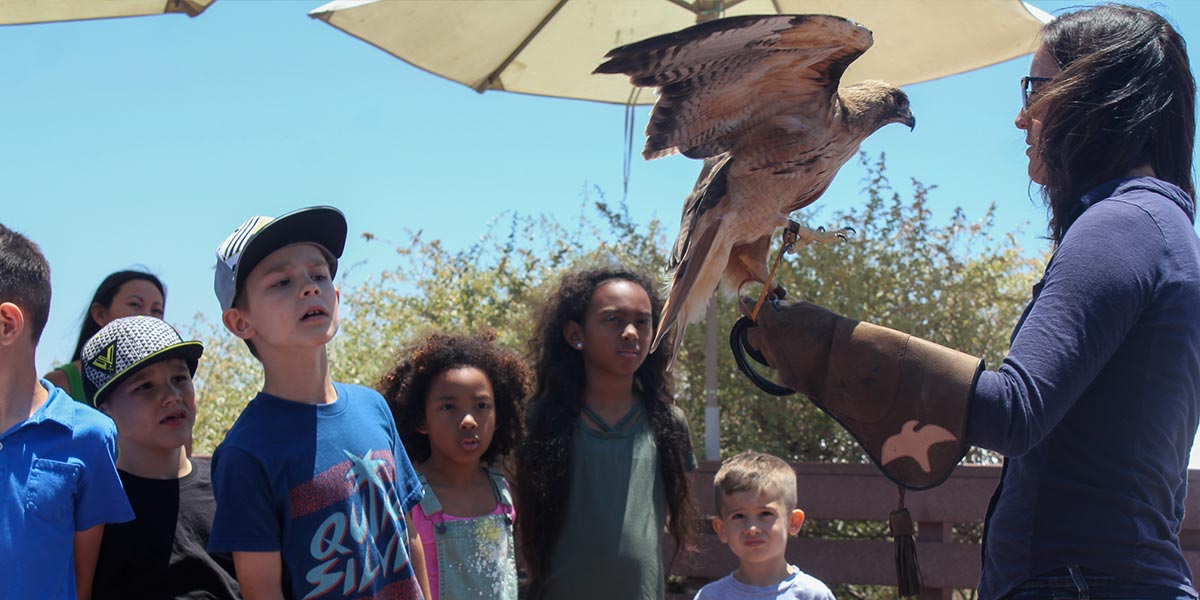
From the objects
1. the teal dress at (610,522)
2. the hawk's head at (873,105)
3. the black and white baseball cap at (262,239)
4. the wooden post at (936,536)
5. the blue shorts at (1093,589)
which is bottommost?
the wooden post at (936,536)

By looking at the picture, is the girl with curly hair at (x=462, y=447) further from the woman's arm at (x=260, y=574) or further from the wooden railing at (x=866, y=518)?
the wooden railing at (x=866, y=518)

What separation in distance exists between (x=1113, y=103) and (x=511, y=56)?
3483mm

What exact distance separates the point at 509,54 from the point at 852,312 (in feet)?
8.00

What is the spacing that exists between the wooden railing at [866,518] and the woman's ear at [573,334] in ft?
2.90

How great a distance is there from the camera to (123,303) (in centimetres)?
364

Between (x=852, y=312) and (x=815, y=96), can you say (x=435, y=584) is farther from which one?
(x=852, y=312)

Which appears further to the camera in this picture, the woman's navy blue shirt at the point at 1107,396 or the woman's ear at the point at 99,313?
the woman's ear at the point at 99,313

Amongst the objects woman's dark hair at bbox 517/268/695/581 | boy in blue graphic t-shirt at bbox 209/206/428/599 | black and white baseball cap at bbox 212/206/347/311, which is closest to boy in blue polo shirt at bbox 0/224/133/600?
boy in blue graphic t-shirt at bbox 209/206/428/599

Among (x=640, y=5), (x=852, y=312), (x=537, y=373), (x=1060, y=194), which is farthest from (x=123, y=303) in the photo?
(x=852, y=312)

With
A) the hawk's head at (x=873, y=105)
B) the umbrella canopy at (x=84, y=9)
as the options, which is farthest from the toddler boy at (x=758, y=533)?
the umbrella canopy at (x=84, y=9)

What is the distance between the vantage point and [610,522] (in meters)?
3.11

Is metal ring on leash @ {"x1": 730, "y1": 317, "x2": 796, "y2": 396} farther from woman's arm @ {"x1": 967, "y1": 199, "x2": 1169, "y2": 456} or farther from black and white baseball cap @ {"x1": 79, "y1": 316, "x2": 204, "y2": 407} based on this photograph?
black and white baseball cap @ {"x1": 79, "y1": 316, "x2": 204, "y2": 407}

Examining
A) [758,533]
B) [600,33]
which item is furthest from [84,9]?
[758,533]

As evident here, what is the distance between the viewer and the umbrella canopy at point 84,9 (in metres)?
3.88
